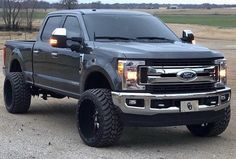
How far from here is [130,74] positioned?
7375mm

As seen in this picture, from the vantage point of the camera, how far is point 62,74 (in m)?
8.98

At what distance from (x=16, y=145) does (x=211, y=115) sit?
273 cm

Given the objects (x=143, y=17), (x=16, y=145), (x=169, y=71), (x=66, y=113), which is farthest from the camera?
(x=66, y=113)

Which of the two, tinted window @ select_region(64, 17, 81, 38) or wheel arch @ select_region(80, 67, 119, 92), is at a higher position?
tinted window @ select_region(64, 17, 81, 38)

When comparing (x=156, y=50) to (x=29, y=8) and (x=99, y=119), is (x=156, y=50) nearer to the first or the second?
(x=99, y=119)

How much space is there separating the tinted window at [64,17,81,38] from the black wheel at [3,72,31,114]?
179 centimetres

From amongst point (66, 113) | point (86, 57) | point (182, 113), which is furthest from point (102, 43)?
point (66, 113)

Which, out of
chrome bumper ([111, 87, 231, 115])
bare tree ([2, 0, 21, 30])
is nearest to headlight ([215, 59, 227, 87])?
chrome bumper ([111, 87, 231, 115])

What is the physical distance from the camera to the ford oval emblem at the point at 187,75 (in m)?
7.50

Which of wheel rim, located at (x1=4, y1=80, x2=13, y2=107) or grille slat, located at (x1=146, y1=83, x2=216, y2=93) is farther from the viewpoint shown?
wheel rim, located at (x1=4, y1=80, x2=13, y2=107)

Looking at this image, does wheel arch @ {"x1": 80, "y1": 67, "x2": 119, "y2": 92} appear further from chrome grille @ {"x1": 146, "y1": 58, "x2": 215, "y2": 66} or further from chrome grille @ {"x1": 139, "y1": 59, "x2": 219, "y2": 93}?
chrome grille @ {"x1": 146, "y1": 58, "x2": 215, "y2": 66}

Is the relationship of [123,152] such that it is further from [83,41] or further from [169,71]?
[83,41]

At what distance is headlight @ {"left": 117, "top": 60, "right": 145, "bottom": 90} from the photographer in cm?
736

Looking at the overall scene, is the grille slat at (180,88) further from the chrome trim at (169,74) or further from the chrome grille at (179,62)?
the chrome grille at (179,62)
